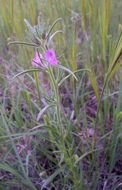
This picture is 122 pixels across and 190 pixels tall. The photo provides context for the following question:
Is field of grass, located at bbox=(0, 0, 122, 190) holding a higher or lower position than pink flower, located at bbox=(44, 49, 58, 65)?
lower

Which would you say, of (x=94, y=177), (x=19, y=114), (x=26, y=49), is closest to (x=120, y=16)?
(x=26, y=49)

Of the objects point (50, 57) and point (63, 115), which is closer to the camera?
point (50, 57)

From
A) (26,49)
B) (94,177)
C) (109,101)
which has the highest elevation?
(26,49)

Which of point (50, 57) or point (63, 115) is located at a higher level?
point (50, 57)

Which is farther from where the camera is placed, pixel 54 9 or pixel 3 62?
pixel 54 9

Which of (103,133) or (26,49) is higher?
(26,49)

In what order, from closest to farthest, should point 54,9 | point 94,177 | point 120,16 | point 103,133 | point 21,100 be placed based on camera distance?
1. point 94,177
2. point 103,133
3. point 21,100
4. point 120,16
5. point 54,9

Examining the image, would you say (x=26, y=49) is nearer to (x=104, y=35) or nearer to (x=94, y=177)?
(x=104, y=35)

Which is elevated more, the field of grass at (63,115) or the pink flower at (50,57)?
Result: the pink flower at (50,57)
